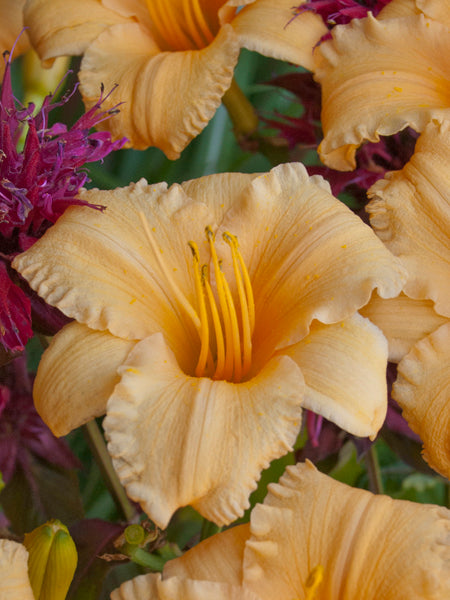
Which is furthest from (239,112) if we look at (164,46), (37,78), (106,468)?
(106,468)

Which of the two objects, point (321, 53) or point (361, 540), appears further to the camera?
point (321, 53)

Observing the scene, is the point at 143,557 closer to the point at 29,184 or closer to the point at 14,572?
the point at 14,572

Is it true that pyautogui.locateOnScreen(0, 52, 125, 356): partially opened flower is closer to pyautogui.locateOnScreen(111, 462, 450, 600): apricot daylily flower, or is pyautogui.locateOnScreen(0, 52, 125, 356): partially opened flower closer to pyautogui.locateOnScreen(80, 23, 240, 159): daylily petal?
pyautogui.locateOnScreen(80, 23, 240, 159): daylily petal

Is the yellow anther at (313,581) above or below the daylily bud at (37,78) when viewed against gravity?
below

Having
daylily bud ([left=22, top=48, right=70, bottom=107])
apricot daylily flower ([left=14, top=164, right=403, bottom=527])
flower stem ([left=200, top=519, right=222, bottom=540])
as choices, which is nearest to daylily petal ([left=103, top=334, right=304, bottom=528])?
apricot daylily flower ([left=14, top=164, right=403, bottom=527])

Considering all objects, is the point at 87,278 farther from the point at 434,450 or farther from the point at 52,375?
the point at 434,450

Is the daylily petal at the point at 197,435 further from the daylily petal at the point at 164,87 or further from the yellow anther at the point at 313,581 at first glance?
the daylily petal at the point at 164,87

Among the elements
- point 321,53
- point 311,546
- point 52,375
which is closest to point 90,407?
point 52,375

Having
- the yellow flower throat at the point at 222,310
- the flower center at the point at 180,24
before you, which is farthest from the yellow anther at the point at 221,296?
the flower center at the point at 180,24
